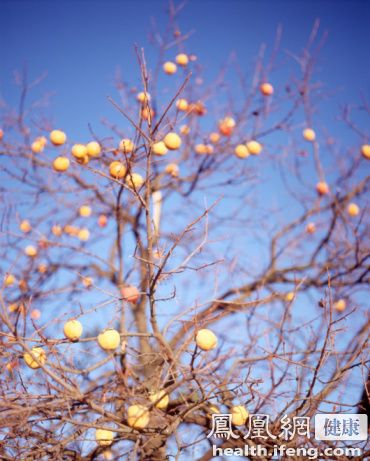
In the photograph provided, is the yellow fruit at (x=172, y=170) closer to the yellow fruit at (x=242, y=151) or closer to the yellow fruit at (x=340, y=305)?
the yellow fruit at (x=242, y=151)

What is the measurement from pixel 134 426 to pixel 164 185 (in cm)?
322

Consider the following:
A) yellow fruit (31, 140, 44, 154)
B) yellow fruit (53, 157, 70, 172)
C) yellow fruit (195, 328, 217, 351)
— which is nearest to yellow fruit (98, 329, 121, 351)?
yellow fruit (195, 328, 217, 351)

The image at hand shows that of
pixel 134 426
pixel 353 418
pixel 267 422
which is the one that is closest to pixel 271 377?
pixel 267 422

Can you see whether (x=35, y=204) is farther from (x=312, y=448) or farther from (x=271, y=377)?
(x=312, y=448)

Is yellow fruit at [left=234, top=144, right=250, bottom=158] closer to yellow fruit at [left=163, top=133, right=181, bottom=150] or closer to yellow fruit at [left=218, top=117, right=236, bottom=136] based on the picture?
yellow fruit at [left=218, top=117, right=236, bottom=136]

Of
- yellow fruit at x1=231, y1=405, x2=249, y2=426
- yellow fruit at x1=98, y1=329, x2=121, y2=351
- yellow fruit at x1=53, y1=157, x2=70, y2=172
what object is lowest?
yellow fruit at x1=231, y1=405, x2=249, y2=426

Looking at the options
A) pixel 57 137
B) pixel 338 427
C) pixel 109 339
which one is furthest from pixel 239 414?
pixel 57 137

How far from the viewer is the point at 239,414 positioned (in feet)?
7.66

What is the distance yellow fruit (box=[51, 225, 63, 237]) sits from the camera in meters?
4.75

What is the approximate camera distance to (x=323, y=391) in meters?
2.27

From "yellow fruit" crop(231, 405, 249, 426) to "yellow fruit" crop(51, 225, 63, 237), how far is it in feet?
10.8

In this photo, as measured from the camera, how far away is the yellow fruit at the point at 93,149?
301cm

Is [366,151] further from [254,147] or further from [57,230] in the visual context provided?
[57,230]

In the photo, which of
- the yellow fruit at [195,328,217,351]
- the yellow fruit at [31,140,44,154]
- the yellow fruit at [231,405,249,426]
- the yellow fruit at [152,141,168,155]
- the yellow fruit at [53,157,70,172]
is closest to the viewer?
the yellow fruit at [195,328,217,351]
